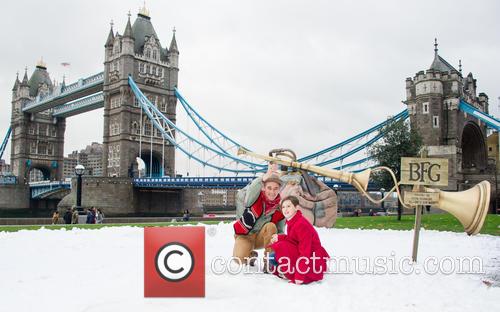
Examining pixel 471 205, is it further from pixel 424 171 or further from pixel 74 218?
pixel 74 218

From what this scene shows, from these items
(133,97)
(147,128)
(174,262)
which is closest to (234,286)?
(174,262)

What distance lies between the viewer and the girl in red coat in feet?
21.1

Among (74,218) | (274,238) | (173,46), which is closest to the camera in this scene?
(274,238)

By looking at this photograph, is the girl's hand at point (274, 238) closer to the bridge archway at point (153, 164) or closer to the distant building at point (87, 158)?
the bridge archway at point (153, 164)

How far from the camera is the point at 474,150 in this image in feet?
153

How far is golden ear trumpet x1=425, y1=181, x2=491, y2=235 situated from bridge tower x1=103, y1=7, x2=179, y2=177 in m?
47.1

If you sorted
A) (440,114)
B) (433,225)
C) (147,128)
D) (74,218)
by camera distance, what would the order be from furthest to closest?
1. (147,128)
2. (440,114)
3. (74,218)
4. (433,225)

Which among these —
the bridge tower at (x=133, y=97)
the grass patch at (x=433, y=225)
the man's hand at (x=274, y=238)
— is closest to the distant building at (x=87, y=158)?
the bridge tower at (x=133, y=97)

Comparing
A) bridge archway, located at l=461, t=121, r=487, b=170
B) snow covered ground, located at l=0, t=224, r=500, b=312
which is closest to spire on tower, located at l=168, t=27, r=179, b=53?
bridge archway, located at l=461, t=121, r=487, b=170

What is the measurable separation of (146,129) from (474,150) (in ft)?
128

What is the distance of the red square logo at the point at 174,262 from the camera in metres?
5.57

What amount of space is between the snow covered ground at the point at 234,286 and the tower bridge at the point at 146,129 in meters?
24.9

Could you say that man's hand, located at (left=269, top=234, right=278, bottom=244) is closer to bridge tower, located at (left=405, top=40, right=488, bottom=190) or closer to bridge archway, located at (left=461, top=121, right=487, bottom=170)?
bridge tower, located at (left=405, top=40, right=488, bottom=190)

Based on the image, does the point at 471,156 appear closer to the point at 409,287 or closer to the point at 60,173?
the point at 409,287
